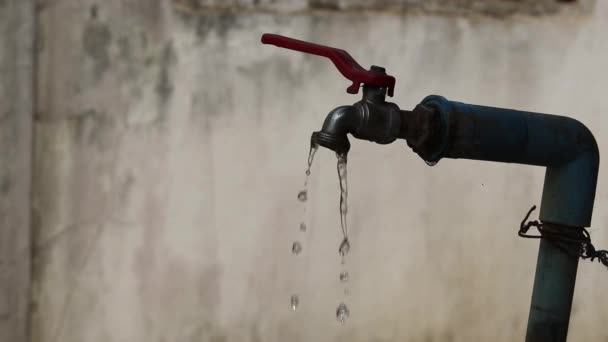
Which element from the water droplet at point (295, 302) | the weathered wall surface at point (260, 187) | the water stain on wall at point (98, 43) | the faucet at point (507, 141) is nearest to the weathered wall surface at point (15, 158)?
the weathered wall surface at point (260, 187)

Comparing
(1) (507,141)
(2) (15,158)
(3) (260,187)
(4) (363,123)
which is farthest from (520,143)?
(2) (15,158)

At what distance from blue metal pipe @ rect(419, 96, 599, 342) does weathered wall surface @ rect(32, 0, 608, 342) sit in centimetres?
118

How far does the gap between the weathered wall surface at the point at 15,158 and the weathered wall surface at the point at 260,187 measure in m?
0.05

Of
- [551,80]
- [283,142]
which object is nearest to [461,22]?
[551,80]

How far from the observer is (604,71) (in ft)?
8.04

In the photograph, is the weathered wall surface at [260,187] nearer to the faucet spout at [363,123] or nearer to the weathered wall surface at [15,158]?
the weathered wall surface at [15,158]

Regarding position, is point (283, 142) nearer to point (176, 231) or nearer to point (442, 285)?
point (176, 231)

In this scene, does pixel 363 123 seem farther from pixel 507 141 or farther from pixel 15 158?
pixel 15 158

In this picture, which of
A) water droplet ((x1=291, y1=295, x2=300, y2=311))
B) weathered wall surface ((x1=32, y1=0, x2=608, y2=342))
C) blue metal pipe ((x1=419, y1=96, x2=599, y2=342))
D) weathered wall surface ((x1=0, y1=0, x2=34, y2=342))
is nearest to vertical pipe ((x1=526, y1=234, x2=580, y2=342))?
blue metal pipe ((x1=419, y1=96, x2=599, y2=342))

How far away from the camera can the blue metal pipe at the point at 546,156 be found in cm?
129

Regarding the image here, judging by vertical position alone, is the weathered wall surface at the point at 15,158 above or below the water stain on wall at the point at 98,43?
below

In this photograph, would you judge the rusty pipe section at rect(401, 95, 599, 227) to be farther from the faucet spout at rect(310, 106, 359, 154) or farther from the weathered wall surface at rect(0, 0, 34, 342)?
the weathered wall surface at rect(0, 0, 34, 342)

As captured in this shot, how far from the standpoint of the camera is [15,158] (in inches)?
104

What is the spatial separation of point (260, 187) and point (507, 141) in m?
1.43
